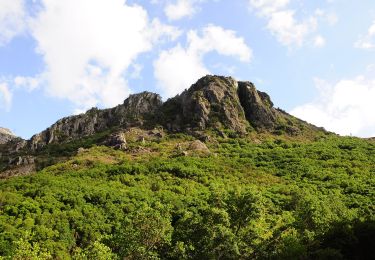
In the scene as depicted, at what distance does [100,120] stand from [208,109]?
1324 inches

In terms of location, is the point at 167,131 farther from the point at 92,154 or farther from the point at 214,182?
the point at 214,182

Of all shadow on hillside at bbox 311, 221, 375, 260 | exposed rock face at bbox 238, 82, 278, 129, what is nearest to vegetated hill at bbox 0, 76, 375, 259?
shadow on hillside at bbox 311, 221, 375, 260

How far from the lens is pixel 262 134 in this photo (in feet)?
479

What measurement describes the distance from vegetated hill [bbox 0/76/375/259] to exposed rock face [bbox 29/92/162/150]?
1.30ft

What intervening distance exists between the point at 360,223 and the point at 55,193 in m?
50.3

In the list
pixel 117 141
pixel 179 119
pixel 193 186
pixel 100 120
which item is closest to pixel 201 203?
pixel 193 186

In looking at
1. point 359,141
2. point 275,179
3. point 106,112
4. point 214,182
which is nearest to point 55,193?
point 214,182

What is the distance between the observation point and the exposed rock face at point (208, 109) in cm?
14312

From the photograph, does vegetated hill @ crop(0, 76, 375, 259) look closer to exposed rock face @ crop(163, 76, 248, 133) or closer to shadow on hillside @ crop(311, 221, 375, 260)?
shadow on hillside @ crop(311, 221, 375, 260)

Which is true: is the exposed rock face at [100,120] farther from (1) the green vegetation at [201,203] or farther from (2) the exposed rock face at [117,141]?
(1) the green vegetation at [201,203]

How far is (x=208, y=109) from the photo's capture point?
14588cm

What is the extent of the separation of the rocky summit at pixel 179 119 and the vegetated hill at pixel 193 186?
390 mm

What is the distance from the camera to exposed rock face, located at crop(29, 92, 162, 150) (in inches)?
5748

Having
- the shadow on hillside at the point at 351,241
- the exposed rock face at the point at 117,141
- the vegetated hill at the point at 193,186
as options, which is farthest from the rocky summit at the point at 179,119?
the shadow on hillside at the point at 351,241
